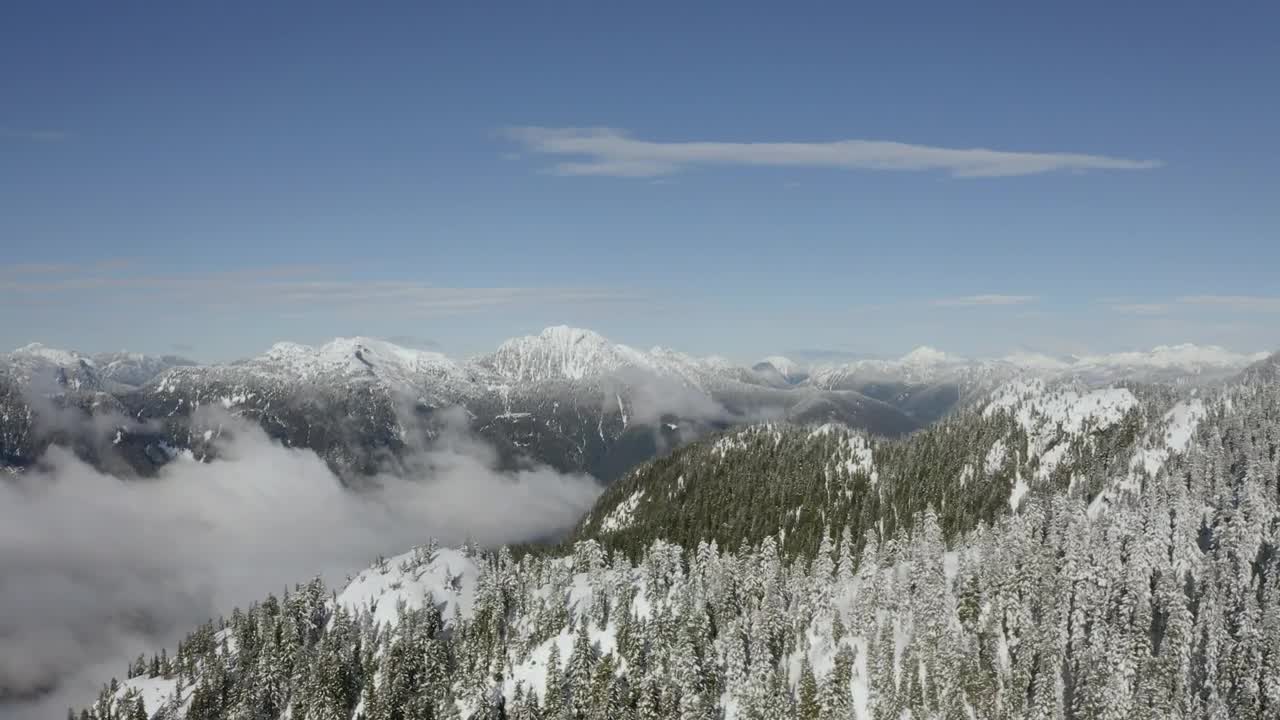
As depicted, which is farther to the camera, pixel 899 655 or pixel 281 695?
pixel 281 695

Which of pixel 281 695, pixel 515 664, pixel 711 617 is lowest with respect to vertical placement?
pixel 281 695

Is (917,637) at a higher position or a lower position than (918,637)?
lower

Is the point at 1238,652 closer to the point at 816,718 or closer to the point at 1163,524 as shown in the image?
the point at 1163,524

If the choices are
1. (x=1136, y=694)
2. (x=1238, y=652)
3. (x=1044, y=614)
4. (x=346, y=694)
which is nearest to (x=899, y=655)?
(x=1044, y=614)

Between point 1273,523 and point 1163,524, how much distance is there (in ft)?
93.8

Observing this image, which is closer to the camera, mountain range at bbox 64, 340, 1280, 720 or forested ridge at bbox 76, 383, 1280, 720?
forested ridge at bbox 76, 383, 1280, 720

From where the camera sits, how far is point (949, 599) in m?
164

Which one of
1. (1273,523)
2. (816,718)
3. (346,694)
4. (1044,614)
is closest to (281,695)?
(346,694)

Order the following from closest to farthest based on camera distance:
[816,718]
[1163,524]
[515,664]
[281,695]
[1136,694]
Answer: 1. [1136,694]
2. [816,718]
3. [1163,524]
4. [515,664]
5. [281,695]

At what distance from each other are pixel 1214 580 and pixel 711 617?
10280 centimetres

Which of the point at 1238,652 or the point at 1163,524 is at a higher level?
the point at 1163,524

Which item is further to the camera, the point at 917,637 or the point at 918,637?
the point at 917,637

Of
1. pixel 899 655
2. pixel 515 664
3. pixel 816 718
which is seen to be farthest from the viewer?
pixel 515 664

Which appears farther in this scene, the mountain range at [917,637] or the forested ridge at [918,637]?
the mountain range at [917,637]
